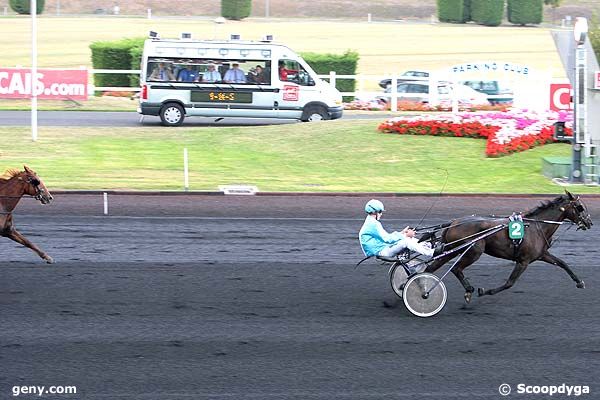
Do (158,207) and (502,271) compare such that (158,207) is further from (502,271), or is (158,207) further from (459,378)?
(459,378)

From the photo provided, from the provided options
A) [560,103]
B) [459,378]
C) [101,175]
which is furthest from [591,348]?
[560,103]

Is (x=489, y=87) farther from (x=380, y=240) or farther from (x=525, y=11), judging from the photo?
(x=525, y=11)

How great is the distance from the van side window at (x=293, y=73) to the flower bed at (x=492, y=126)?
415 centimetres

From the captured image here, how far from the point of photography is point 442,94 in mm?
37062

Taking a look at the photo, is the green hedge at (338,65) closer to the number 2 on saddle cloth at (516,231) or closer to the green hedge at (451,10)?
the number 2 on saddle cloth at (516,231)

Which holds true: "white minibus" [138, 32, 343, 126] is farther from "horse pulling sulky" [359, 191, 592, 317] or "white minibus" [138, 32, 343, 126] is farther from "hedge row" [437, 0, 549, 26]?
"hedge row" [437, 0, 549, 26]

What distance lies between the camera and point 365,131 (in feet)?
87.2

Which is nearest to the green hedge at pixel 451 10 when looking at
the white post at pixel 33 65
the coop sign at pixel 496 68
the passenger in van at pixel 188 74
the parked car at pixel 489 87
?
the parked car at pixel 489 87

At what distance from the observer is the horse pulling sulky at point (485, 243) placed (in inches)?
432

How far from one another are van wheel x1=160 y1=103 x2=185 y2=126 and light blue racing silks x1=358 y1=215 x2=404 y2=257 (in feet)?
64.0

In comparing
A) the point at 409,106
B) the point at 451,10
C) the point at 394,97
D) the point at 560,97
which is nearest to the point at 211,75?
the point at 394,97

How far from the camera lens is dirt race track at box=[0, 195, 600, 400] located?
888 cm

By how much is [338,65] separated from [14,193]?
1187 inches

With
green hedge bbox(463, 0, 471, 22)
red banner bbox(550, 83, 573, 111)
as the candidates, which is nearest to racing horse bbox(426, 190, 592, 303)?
red banner bbox(550, 83, 573, 111)
